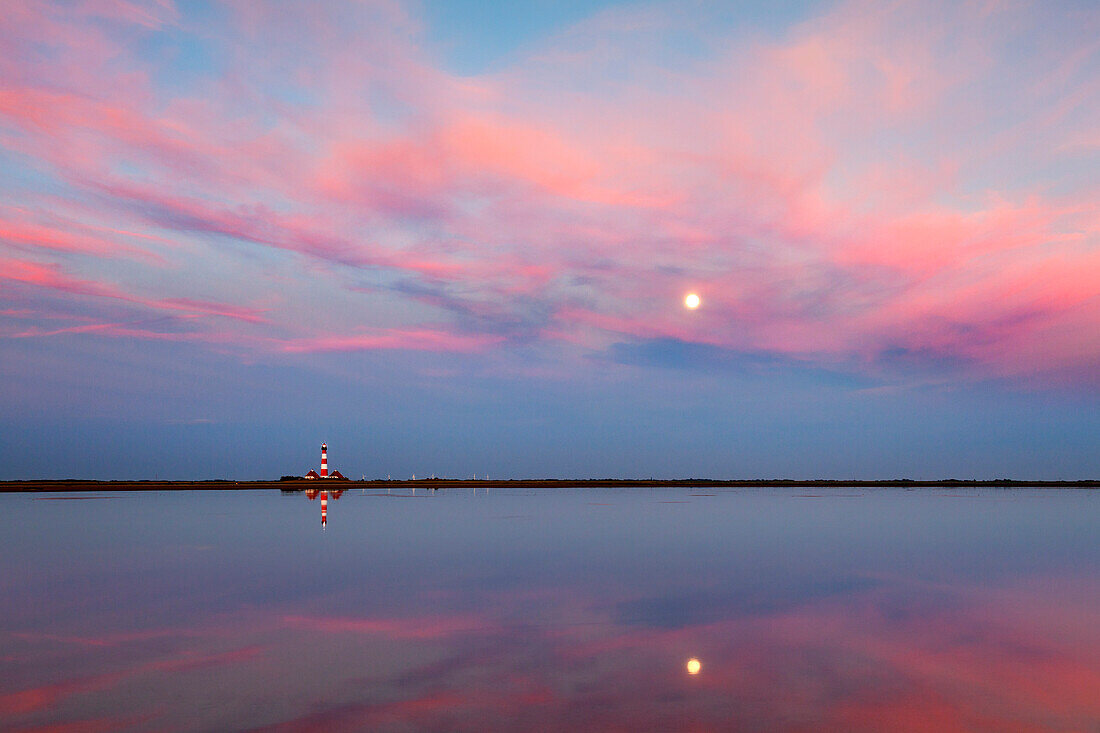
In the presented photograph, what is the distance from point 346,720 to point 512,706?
8.92 feet

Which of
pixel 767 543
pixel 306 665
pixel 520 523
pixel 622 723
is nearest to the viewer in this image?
pixel 622 723

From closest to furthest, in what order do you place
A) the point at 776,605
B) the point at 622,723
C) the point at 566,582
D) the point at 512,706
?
the point at 622,723
the point at 512,706
the point at 776,605
the point at 566,582

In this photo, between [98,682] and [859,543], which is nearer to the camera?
[98,682]

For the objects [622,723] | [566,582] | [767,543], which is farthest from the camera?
[767,543]

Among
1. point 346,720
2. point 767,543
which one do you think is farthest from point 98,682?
point 767,543

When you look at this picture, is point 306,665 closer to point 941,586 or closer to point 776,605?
point 776,605

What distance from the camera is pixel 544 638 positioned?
16.6m

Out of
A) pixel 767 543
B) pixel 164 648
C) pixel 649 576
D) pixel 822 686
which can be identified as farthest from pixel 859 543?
pixel 164 648

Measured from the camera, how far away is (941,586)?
81.8 ft

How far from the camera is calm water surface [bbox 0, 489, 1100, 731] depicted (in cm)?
1167

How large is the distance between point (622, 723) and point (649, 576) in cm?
1538

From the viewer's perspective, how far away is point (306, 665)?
14344 millimetres

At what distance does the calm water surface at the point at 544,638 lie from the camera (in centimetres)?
1167

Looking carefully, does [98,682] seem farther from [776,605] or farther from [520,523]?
[520,523]
